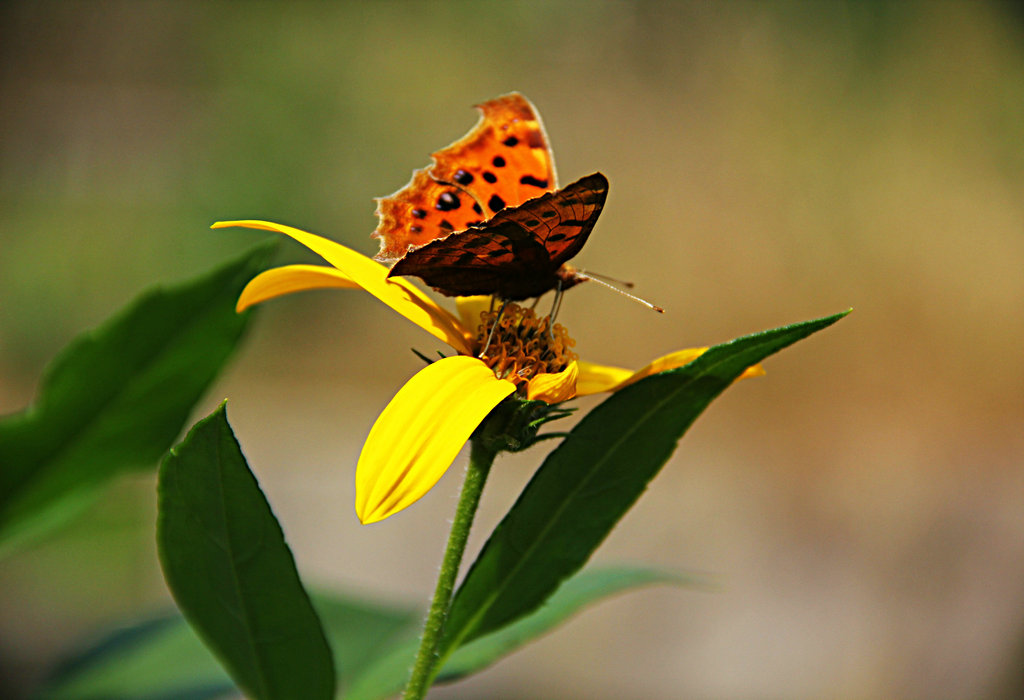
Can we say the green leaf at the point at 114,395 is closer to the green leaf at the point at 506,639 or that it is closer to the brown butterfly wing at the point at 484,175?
the brown butterfly wing at the point at 484,175

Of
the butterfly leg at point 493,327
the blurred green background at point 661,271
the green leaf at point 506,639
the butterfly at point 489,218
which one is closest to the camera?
the butterfly at point 489,218

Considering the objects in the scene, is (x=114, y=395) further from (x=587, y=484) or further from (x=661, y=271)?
(x=661, y=271)

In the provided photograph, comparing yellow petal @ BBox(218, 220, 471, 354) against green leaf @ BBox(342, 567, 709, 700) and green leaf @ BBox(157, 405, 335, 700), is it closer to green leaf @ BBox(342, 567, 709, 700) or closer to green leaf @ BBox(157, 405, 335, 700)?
green leaf @ BBox(157, 405, 335, 700)

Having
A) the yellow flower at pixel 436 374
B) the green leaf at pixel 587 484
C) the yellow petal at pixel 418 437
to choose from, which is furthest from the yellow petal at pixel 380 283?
the green leaf at pixel 587 484

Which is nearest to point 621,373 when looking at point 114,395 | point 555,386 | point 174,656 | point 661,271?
point 555,386

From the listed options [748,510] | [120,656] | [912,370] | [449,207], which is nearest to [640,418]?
[449,207]

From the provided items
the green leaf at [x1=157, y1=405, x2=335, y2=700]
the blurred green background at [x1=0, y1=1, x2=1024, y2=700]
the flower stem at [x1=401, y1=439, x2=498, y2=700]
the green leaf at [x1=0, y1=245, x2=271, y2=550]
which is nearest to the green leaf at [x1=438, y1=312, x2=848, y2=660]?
the flower stem at [x1=401, y1=439, x2=498, y2=700]

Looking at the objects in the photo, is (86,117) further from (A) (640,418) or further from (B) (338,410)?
(A) (640,418)
